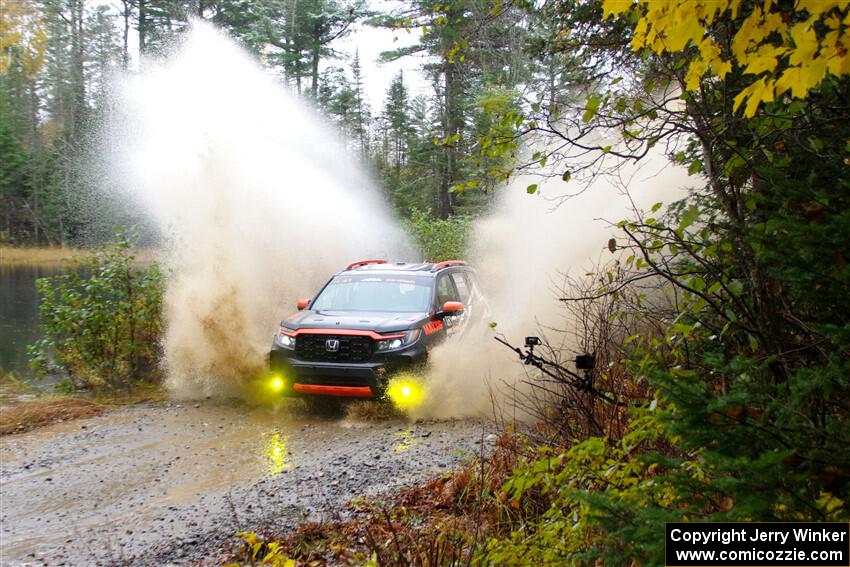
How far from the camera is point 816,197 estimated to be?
2.50 metres

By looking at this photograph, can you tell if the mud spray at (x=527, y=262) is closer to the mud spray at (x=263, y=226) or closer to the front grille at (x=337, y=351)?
the mud spray at (x=263, y=226)

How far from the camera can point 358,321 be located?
9.29 meters

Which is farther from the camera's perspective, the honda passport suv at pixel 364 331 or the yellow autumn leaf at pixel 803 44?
the honda passport suv at pixel 364 331

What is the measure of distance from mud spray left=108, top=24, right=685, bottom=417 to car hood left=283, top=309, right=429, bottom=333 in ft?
2.17

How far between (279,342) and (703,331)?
21.6 ft

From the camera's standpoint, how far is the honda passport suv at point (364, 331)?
8.81 metres

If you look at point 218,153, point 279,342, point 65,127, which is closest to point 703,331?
point 279,342

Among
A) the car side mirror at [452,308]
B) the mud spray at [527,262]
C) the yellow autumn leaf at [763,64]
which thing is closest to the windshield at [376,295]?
the car side mirror at [452,308]

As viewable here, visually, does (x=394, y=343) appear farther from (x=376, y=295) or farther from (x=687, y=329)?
(x=687, y=329)

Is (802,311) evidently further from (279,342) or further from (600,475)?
(279,342)

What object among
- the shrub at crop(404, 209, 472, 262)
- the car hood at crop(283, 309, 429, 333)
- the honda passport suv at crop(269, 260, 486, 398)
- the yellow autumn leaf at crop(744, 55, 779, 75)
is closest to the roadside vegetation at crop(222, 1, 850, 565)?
the yellow autumn leaf at crop(744, 55, 779, 75)

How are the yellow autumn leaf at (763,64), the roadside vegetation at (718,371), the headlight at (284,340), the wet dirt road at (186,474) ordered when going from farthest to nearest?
the headlight at (284,340) < the wet dirt road at (186,474) < the yellow autumn leaf at (763,64) < the roadside vegetation at (718,371)

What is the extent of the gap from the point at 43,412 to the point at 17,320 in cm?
1171

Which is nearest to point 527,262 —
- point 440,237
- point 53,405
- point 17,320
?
point 440,237
